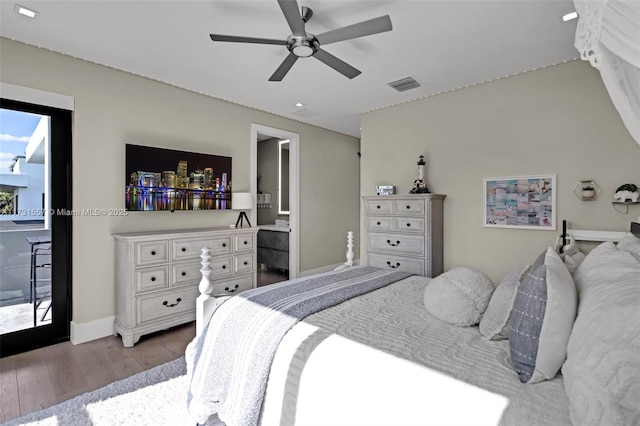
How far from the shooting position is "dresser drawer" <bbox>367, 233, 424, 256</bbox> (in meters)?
3.47

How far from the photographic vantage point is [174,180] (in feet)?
11.2

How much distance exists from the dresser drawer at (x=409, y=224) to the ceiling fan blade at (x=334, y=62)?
176 centimetres

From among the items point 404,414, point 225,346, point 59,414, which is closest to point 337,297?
point 225,346

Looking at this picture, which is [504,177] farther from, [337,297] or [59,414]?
[59,414]

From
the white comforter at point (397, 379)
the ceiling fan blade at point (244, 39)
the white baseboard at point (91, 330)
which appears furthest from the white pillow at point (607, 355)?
the white baseboard at point (91, 330)

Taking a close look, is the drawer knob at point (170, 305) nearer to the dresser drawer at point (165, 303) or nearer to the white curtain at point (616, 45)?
the dresser drawer at point (165, 303)

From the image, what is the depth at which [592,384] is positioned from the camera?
Answer: 0.80 m

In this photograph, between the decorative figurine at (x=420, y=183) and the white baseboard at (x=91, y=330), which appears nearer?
the white baseboard at (x=91, y=330)

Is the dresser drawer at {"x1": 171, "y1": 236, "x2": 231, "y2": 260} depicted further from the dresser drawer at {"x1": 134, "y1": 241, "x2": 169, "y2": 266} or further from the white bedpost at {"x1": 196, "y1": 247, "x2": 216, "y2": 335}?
the white bedpost at {"x1": 196, "y1": 247, "x2": 216, "y2": 335}

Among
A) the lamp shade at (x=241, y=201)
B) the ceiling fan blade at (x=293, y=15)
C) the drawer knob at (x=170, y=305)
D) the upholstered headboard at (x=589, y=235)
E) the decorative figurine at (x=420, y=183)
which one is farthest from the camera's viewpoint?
the lamp shade at (x=241, y=201)

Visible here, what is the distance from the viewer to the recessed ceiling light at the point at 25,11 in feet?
6.99

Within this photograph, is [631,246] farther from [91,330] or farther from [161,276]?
[91,330]

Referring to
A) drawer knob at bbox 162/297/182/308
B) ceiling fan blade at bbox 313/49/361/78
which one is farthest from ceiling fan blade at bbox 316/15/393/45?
drawer knob at bbox 162/297/182/308

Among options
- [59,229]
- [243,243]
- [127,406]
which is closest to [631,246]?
[127,406]
